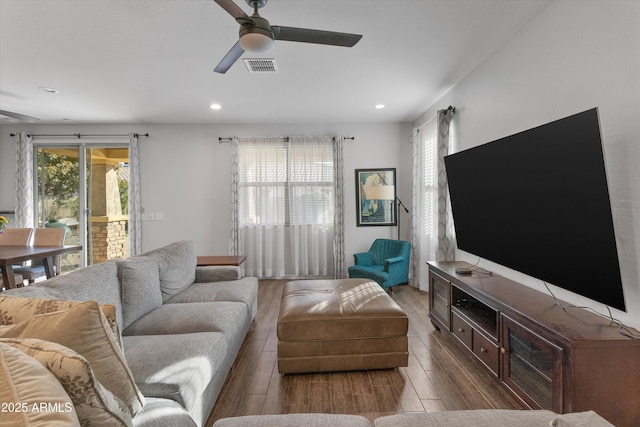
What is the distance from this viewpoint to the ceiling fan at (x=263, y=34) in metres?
1.71

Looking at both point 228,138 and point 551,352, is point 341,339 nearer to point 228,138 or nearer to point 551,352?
point 551,352

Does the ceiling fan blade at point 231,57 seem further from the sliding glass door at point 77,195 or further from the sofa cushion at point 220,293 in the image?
the sliding glass door at point 77,195

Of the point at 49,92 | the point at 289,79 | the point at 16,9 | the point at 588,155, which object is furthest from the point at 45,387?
the point at 49,92

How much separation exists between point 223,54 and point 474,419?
10.3 feet

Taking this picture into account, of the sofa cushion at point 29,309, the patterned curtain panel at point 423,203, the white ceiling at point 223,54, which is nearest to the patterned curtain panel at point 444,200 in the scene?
the patterned curtain panel at point 423,203

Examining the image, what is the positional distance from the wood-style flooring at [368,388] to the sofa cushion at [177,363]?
0.39 m

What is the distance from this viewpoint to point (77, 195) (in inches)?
207

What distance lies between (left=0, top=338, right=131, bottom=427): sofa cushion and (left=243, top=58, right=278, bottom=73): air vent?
8.91 ft

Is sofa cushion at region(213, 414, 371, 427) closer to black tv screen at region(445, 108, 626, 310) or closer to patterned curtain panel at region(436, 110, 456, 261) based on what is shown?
black tv screen at region(445, 108, 626, 310)

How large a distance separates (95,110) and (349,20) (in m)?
4.02

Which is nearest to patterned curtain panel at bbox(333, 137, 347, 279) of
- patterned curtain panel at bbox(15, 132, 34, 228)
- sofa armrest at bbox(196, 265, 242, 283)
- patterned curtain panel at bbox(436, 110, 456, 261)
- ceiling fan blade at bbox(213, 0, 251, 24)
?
patterned curtain panel at bbox(436, 110, 456, 261)

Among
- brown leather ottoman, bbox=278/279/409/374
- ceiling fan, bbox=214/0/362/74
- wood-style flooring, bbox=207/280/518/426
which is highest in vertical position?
ceiling fan, bbox=214/0/362/74

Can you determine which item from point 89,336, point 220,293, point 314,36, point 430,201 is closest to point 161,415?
point 89,336

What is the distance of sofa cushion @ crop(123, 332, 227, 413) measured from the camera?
1.46 m
